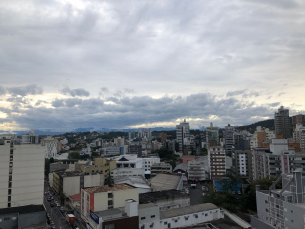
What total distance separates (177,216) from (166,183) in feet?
44.5

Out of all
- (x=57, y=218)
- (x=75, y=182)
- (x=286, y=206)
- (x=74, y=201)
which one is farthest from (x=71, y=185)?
(x=286, y=206)

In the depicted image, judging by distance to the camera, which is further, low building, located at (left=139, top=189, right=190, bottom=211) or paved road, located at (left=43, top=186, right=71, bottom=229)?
low building, located at (left=139, top=189, right=190, bottom=211)

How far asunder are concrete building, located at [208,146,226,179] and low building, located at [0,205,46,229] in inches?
1300

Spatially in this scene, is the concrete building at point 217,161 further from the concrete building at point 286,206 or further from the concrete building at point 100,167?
the concrete building at point 286,206

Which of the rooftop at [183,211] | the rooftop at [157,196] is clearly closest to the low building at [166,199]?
the rooftop at [157,196]

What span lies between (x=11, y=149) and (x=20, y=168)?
231 centimetres

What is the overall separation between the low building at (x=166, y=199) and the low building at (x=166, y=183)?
5.94 meters

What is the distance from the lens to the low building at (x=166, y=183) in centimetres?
3525

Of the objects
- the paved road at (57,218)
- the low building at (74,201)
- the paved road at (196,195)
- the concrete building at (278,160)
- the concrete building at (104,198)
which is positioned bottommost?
the paved road at (196,195)

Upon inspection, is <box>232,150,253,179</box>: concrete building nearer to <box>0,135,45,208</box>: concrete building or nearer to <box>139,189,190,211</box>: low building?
<box>139,189,190,211</box>: low building

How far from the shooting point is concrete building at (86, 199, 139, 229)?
63.3ft

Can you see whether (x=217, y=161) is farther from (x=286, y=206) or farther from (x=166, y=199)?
(x=286, y=206)

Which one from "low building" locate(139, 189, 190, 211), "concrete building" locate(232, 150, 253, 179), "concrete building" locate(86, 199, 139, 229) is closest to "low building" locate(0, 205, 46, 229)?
"concrete building" locate(86, 199, 139, 229)

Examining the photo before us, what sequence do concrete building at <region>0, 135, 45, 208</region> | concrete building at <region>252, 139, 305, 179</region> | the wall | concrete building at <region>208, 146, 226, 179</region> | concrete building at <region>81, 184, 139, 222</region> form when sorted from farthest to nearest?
concrete building at <region>208, 146, 226, 179</region>, the wall, concrete building at <region>252, 139, 305, 179</region>, concrete building at <region>0, 135, 45, 208</region>, concrete building at <region>81, 184, 139, 222</region>
